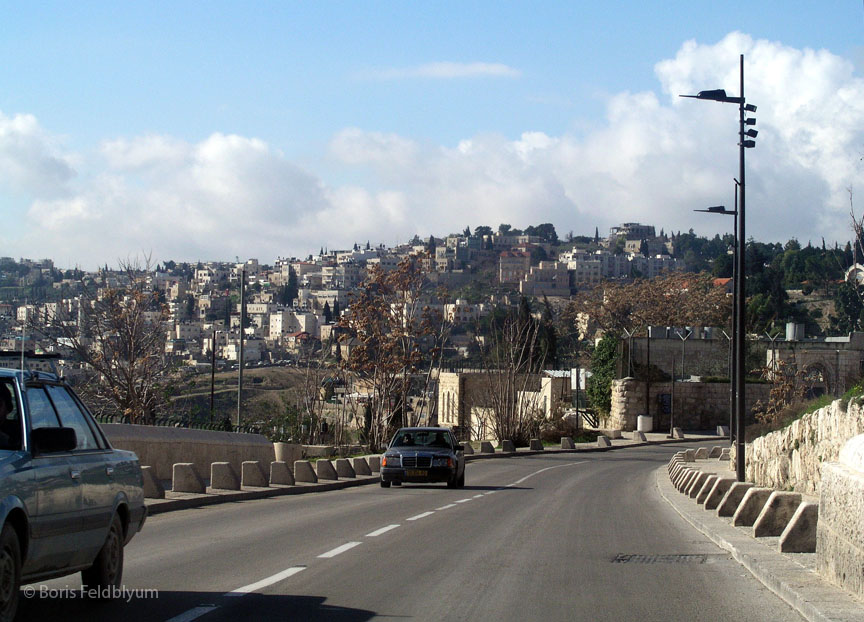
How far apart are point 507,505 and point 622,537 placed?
616 centimetres

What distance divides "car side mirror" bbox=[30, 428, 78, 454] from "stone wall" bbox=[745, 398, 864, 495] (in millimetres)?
10487

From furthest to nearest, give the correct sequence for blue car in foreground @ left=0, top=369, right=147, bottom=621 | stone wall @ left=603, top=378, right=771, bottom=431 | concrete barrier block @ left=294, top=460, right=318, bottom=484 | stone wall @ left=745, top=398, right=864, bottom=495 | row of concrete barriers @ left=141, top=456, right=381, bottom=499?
stone wall @ left=603, top=378, right=771, bottom=431
concrete barrier block @ left=294, top=460, right=318, bottom=484
row of concrete barriers @ left=141, top=456, right=381, bottom=499
stone wall @ left=745, top=398, right=864, bottom=495
blue car in foreground @ left=0, top=369, right=147, bottom=621

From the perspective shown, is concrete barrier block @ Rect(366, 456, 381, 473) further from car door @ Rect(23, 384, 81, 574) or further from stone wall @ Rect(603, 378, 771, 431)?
stone wall @ Rect(603, 378, 771, 431)

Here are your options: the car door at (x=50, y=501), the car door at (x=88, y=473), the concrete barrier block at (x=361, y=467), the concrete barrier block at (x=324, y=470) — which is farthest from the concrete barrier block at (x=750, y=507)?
the concrete barrier block at (x=361, y=467)

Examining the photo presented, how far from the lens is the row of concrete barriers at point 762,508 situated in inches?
437

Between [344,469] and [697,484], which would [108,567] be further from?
[344,469]

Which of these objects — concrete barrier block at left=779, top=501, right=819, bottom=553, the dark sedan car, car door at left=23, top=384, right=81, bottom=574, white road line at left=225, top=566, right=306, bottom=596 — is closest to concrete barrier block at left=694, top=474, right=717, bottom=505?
the dark sedan car

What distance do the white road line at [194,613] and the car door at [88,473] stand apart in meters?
0.80

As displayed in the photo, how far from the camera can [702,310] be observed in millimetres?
88562

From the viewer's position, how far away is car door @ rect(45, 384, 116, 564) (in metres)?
7.61

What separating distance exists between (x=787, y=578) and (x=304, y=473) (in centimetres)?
1725

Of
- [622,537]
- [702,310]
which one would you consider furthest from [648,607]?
[702,310]

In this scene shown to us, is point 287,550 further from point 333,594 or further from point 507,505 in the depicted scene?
point 507,505

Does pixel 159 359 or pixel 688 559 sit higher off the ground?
pixel 159 359
